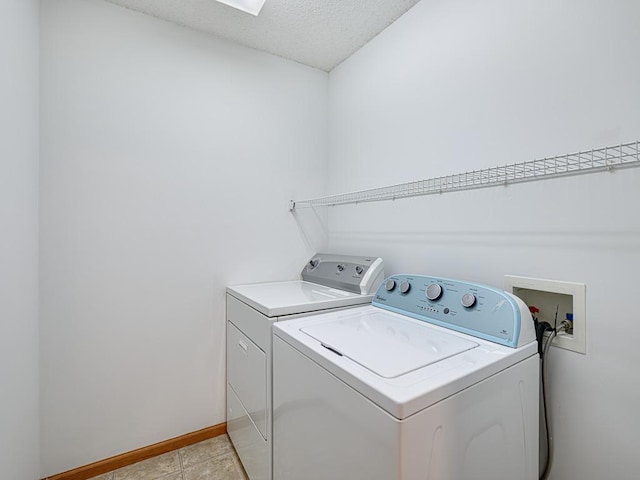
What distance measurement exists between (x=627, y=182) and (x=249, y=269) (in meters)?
1.83

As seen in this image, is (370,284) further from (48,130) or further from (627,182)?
(48,130)

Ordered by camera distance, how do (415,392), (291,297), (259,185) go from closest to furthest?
(415,392) < (291,297) < (259,185)

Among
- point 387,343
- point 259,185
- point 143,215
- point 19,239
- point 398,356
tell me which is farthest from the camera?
point 259,185

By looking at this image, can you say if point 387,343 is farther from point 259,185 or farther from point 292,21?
point 292,21

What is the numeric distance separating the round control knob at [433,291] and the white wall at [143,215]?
3.70 ft

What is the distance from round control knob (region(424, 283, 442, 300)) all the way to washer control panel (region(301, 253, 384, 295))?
38 centimetres

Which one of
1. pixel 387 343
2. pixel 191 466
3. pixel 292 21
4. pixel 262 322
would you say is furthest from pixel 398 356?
pixel 292 21

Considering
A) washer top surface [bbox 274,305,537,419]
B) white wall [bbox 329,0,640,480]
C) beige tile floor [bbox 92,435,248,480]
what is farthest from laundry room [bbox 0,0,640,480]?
washer top surface [bbox 274,305,537,419]

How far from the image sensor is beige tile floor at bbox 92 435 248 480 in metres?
1.57

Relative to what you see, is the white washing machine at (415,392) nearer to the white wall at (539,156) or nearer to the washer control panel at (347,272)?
the white wall at (539,156)

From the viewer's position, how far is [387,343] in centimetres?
99

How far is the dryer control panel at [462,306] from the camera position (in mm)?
991

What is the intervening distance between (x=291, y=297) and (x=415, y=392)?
950mm

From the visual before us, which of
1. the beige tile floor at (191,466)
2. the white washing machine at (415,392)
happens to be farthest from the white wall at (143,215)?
the white washing machine at (415,392)
